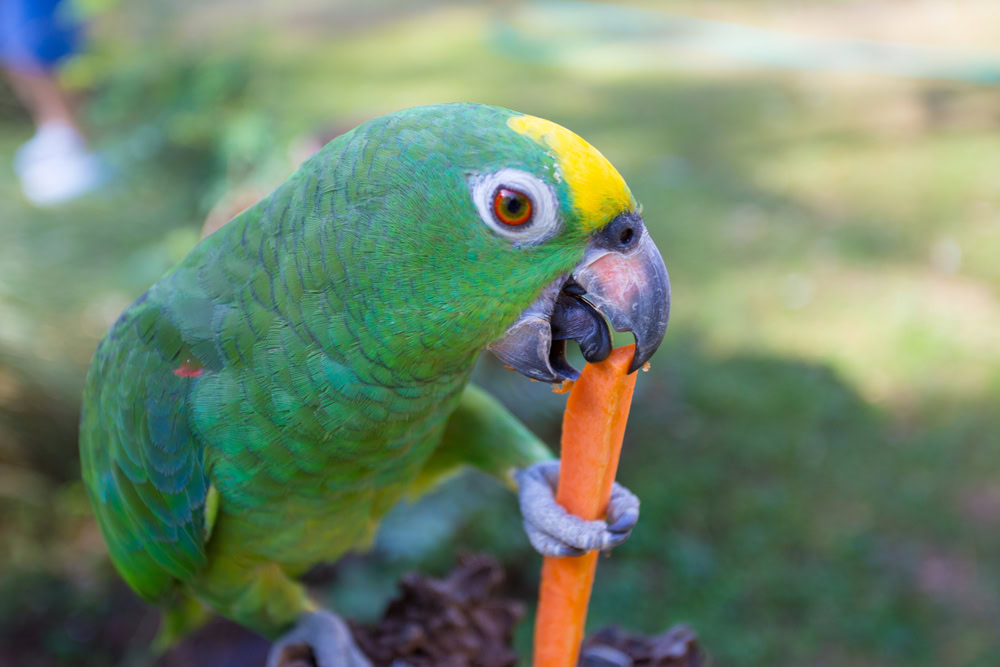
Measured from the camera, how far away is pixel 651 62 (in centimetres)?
748

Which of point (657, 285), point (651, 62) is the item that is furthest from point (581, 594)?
point (651, 62)

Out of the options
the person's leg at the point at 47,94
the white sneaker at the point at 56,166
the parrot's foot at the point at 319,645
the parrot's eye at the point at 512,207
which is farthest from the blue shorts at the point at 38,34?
the parrot's eye at the point at 512,207

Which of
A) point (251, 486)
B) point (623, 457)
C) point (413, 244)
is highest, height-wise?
point (623, 457)

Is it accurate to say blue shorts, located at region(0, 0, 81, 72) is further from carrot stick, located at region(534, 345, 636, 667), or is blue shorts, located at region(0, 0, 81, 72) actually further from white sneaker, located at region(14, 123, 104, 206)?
carrot stick, located at region(534, 345, 636, 667)

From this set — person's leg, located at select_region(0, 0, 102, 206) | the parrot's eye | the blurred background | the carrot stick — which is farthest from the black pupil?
person's leg, located at select_region(0, 0, 102, 206)

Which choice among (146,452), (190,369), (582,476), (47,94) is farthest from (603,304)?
(47,94)

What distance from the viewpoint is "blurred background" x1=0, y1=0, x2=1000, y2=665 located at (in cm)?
265

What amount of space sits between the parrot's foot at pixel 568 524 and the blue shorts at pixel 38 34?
Answer: 4148 millimetres

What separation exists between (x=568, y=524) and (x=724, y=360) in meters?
2.80

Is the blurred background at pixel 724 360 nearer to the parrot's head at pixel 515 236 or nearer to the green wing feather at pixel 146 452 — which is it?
the green wing feather at pixel 146 452

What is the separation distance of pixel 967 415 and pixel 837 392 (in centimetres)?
53

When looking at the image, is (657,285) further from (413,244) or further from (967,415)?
(967,415)

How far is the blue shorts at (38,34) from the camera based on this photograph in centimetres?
428

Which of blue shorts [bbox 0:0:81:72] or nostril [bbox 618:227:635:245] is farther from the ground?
blue shorts [bbox 0:0:81:72]
